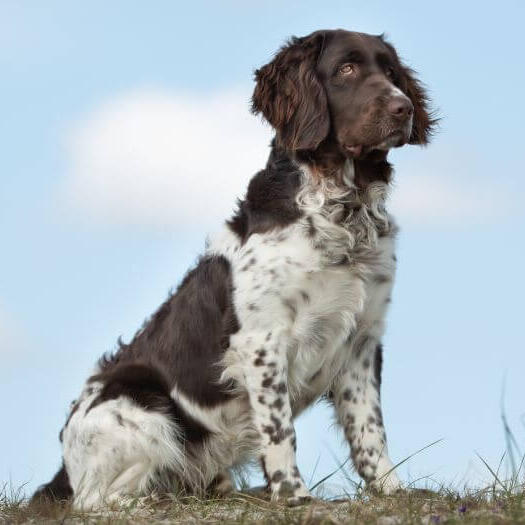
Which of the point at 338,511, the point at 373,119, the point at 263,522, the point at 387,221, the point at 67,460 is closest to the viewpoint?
the point at 263,522

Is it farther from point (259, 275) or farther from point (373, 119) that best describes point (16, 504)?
point (373, 119)

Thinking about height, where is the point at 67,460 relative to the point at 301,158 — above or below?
below

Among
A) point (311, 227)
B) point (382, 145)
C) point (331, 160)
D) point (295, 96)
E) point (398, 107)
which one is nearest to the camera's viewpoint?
point (398, 107)

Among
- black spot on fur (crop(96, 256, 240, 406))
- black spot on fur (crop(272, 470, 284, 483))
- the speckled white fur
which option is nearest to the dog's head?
the speckled white fur

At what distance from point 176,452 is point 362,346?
1242mm

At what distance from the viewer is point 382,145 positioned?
5191 mm

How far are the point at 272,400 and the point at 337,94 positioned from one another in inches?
67.8

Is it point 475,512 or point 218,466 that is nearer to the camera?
point 475,512

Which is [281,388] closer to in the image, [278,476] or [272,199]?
[278,476]

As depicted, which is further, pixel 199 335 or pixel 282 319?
pixel 199 335

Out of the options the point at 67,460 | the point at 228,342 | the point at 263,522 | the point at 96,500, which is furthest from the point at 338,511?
the point at 67,460

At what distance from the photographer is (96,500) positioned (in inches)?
219

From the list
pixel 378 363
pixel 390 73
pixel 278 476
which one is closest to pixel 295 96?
pixel 390 73

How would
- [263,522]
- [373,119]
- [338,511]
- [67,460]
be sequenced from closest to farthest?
[263,522], [338,511], [373,119], [67,460]
